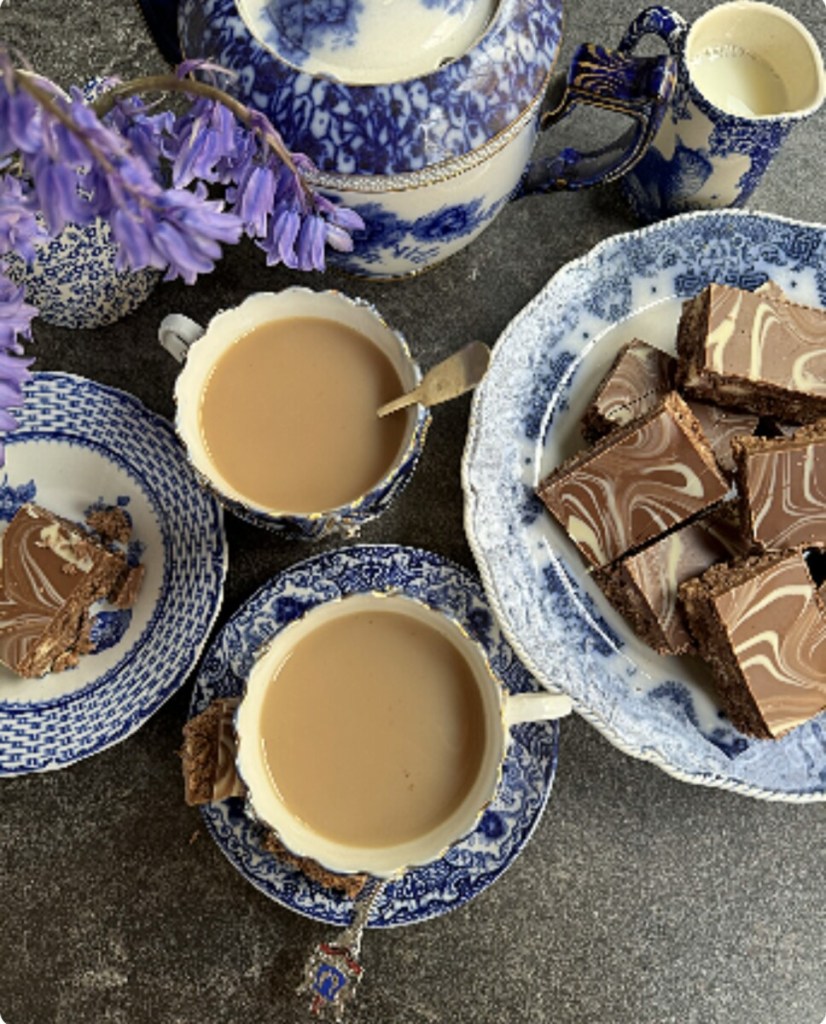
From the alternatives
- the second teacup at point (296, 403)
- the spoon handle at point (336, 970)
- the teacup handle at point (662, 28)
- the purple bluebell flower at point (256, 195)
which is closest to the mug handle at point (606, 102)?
the teacup handle at point (662, 28)

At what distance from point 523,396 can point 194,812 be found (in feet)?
2.08

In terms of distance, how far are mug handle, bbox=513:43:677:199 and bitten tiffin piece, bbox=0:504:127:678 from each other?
25.5 inches

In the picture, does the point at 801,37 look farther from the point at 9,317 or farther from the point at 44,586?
the point at 44,586

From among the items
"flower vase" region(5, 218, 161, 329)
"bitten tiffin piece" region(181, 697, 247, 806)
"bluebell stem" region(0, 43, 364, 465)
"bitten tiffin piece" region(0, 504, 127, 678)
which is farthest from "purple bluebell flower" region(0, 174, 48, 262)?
"bitten tiffin piece" region(181, 697, 247, 806)

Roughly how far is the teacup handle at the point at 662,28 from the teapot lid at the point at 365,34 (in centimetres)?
29

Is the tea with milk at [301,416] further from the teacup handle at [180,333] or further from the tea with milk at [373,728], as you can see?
the tea with milk at [373,728]

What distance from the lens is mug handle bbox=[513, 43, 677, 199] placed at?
111 centimetres

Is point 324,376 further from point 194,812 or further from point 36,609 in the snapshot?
point 194,812

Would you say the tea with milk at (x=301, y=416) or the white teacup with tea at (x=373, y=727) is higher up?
the tea with milk at (x=301, y=416)

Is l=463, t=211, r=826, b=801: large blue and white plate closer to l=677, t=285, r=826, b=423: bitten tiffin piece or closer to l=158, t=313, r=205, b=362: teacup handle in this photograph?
l=677, t=285, r=826, b=423: bitten tiffin piece

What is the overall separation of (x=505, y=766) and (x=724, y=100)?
843 mm

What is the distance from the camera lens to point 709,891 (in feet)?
4.27

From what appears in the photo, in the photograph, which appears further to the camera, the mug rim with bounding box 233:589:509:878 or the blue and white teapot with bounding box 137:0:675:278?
the mug rim with bounding box 233:589:509:878

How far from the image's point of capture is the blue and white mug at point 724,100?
1.21 m
